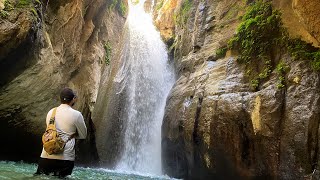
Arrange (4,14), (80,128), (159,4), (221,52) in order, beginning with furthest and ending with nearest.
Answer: (159,4), (221,52), (4,14), (80,128)

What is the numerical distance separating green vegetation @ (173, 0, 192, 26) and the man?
1286cm

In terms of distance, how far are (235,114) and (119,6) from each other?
13.4 meters

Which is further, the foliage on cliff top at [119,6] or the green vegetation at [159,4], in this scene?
the green vegetation at [159,4]

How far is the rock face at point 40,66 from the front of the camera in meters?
9.63

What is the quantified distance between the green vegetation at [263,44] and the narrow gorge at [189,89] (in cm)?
3

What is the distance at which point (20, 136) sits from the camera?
36.8ft

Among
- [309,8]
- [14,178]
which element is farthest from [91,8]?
[14,178]

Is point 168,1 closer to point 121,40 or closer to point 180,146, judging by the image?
point 121,40

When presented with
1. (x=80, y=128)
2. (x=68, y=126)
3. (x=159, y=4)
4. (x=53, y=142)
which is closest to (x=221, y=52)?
(x=80, y=128)

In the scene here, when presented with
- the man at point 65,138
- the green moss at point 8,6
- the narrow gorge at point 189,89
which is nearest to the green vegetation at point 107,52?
the narrow gorge at point 189,89

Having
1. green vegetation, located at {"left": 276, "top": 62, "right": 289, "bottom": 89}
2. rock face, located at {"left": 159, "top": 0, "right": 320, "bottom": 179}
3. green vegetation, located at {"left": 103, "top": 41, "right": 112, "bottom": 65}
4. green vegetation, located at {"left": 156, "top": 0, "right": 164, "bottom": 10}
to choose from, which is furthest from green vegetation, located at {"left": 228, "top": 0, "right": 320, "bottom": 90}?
green vegetation, located at {"left": 156, "top": 0, "right": 164, "bottom": 10}

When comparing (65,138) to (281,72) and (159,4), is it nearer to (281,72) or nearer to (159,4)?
(281,72)

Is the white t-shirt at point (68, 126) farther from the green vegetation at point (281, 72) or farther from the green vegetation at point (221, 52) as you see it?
the green vegetation at point (221, 52)

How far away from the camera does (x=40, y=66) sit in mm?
10984
